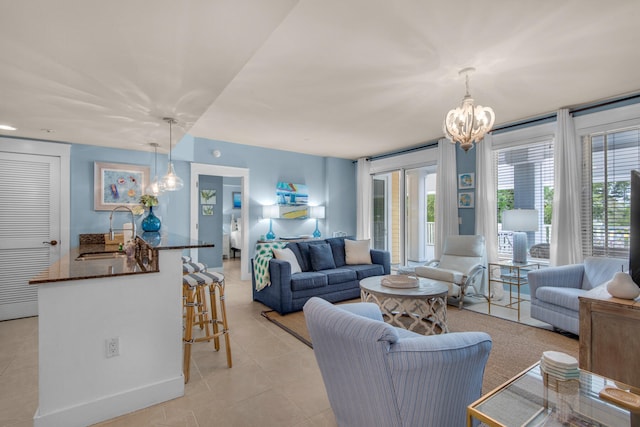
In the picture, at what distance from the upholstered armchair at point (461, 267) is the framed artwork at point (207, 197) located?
4800mm

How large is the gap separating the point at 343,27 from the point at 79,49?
1668mm

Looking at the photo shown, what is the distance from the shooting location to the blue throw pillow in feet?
14.8

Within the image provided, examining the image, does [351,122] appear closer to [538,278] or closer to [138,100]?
[138,100]

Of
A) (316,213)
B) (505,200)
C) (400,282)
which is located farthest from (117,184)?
(505,200)

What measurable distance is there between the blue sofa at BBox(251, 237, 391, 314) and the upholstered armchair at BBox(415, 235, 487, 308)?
814 mm

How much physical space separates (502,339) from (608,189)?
232 centimetres

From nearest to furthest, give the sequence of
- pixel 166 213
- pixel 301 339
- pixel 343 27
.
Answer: pixel 343 27 < pixel 301 339 < pixel 166 213

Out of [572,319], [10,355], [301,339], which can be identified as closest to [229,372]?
[301,339]

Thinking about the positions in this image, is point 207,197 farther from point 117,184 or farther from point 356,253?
point 356,253

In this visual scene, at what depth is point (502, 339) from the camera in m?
3.01

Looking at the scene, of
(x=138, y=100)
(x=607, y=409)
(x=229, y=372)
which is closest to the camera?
(x=607, y=409)

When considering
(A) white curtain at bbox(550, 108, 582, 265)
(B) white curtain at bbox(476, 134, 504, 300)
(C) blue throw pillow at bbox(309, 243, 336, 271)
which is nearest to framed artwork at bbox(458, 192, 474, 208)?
(B) white curtain at bbox(476, 134, 504, 300)

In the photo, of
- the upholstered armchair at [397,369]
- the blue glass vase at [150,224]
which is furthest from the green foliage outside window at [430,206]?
the upholstered armchair at [397,369]

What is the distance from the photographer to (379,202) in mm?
7094
